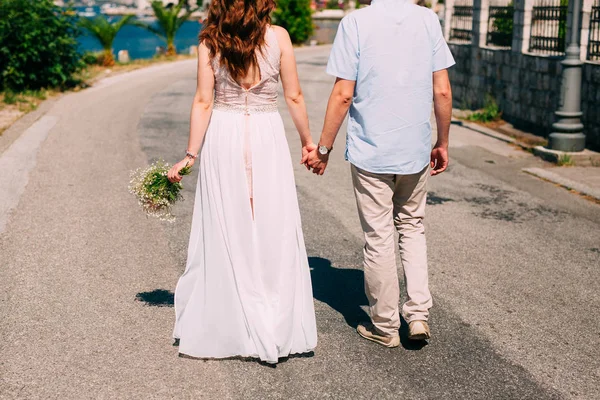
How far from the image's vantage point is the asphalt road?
4176 millimetres

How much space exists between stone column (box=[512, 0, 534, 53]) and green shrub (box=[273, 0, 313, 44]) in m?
28.1

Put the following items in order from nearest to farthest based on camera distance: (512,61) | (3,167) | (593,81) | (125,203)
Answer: (125,203) < (3,167) < (593,81) < (512,61)

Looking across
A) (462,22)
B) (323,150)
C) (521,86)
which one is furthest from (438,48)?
(462,22)

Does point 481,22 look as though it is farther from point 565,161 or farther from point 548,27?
point 565,161

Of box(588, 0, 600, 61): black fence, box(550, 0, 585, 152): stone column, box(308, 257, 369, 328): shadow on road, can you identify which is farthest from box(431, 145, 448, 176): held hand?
box(588, 0, 600, 61): black fence

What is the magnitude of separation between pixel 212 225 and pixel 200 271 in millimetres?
295

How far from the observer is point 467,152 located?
11.8 meters

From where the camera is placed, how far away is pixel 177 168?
184 inches

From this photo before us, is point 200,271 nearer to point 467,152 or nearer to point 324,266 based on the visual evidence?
point 324,266

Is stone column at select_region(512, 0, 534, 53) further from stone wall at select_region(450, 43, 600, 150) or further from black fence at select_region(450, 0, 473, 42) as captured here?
black fence at select_region(450, 0, 473, 42)

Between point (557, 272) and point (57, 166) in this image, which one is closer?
point (557, 272)

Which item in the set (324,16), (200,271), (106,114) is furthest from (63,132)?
(324,16)

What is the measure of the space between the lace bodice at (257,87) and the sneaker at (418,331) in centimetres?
147

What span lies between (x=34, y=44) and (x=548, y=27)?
10723 millimetres
